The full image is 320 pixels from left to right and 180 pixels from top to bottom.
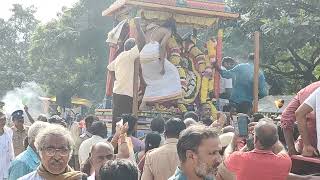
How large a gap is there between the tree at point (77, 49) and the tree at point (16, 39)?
41.5 ft

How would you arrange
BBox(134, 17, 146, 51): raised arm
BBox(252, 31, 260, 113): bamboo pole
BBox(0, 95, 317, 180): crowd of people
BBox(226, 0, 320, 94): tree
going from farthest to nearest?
1. BBox(226, 0, 320, 94): tree
2. BBox(134, 17, 146, 51): raised arm
3. BBox(252, 31, 260, 113): bamboo pole
4. BBox(0, 95, 317, 180): crowd of people

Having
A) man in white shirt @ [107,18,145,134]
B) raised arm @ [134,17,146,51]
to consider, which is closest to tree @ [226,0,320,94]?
raised arm @ [134,17,146,51]

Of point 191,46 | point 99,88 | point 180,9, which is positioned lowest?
point 99,88

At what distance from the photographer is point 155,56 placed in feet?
32.7

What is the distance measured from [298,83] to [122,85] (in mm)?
13630

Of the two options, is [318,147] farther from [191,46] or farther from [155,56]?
[191,46]

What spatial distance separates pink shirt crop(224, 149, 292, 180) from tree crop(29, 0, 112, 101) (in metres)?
24.6

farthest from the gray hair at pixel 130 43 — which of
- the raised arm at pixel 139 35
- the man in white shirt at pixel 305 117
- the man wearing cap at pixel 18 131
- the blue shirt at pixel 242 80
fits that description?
the man in white shirt at pixel 305 117

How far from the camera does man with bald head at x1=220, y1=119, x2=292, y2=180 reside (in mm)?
4230

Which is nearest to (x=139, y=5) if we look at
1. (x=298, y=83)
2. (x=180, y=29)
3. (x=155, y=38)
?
(x=155, y=38)

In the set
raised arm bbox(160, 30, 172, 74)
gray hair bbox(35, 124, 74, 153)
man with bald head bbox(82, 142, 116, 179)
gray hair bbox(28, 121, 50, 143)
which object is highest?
raised arm bbox(160, 30, 172, 74)

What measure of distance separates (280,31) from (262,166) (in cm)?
1112

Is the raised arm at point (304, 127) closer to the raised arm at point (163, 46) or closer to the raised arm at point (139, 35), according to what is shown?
the raised arm at point (139, 35)

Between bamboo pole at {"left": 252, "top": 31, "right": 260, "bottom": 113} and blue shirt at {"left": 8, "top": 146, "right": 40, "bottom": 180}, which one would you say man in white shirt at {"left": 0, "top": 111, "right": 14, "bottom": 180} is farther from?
bamboo pole at {"left": 252, "top": 31, "right": 260, "bottom": 113}
